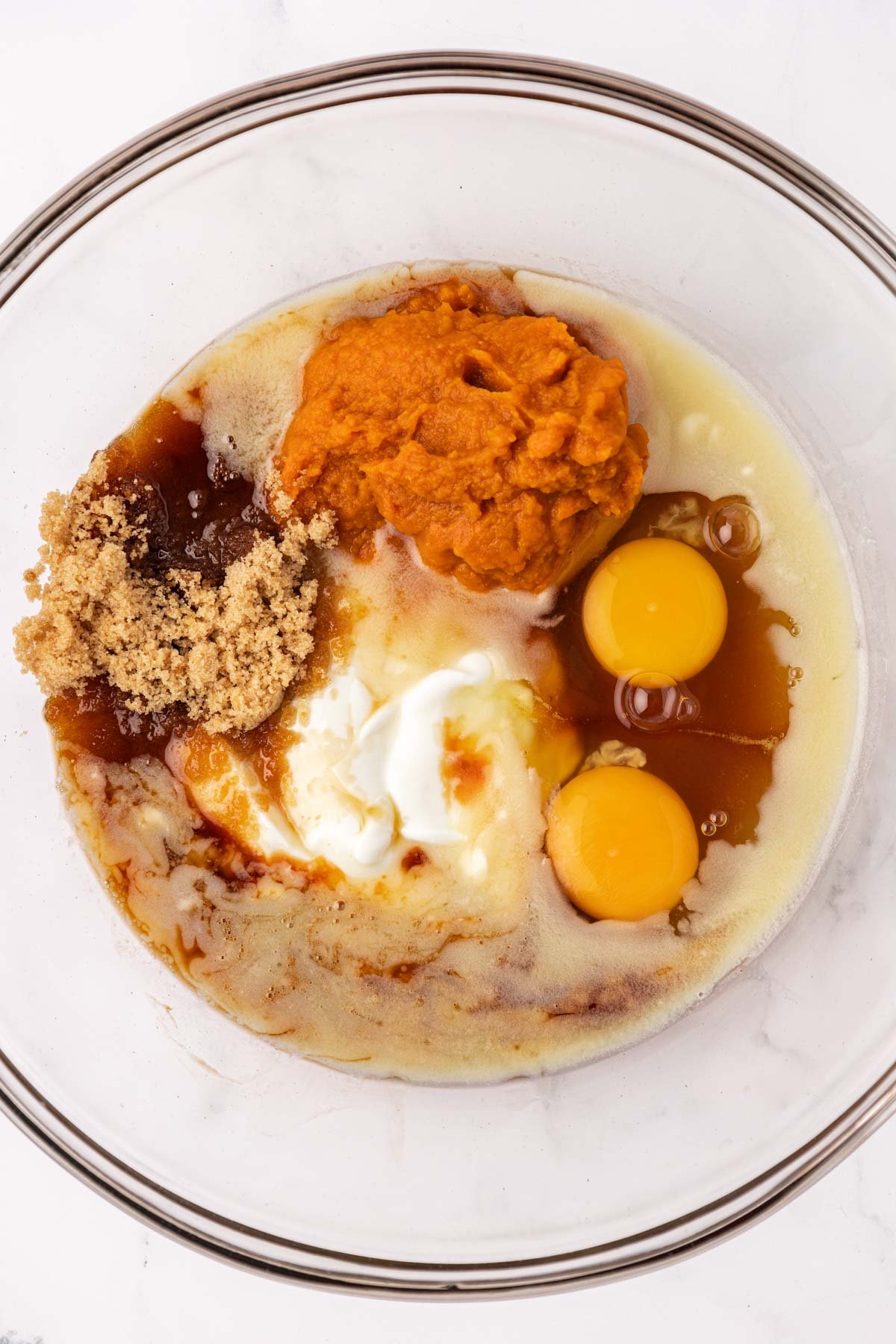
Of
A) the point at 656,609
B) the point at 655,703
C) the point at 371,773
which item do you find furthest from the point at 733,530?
the point at 371,773

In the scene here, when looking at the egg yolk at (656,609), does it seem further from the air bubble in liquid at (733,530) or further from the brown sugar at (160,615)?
the brown sugar at (160,615)

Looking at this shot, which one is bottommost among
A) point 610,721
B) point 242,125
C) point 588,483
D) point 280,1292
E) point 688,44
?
point 280,1292

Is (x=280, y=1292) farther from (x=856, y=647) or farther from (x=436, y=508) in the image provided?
(x=856, y=647)

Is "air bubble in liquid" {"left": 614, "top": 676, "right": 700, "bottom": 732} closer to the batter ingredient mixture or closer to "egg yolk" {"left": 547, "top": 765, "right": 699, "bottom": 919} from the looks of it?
the batter ingredient mixture

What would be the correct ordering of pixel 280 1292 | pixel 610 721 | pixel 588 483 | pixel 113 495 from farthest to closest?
pixel 280 1292 → pixel 610 721 → pixel 113 495 → pixel 588 483

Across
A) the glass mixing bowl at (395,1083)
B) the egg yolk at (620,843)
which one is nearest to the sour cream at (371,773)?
the egg yolk at (620,843)

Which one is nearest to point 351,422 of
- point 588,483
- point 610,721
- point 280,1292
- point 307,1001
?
point 588,483

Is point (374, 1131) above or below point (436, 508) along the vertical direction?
below
